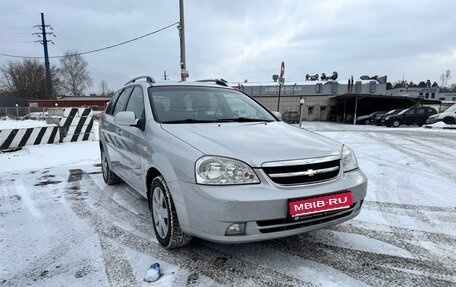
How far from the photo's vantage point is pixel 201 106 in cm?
379

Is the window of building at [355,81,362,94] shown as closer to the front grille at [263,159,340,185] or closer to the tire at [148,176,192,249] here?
the front grille at [263,159,340,185]

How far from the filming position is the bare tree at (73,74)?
63.9 m

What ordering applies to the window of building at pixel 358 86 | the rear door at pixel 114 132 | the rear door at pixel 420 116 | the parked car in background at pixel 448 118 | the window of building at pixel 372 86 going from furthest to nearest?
the window of building at pixel 372 86 < the window of building at pixel 358 86 < the rear door at pixel 420 116 < the parked car in background at pixel 448 118 < the rear door at pixel 114 132

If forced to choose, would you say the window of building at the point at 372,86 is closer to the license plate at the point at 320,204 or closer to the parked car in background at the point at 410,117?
the parked car in background at the point at 410,117

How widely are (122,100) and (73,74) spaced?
223 ft

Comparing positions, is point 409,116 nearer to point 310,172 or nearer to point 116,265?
point 310,172

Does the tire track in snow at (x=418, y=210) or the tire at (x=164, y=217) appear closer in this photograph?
the tire at (x=164, y=217)

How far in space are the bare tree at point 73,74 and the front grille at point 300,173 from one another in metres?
69.7

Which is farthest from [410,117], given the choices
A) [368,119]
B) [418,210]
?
[418,210]

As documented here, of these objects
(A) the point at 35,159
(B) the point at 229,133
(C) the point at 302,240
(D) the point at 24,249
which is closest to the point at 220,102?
(B) the point at 229,133

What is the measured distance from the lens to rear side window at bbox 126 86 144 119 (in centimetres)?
379

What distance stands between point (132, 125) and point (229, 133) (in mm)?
1244

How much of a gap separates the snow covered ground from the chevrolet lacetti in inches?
13.9

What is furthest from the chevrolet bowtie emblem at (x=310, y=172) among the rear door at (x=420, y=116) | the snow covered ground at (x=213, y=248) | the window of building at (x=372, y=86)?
the window of building at (x=372, y=86)
